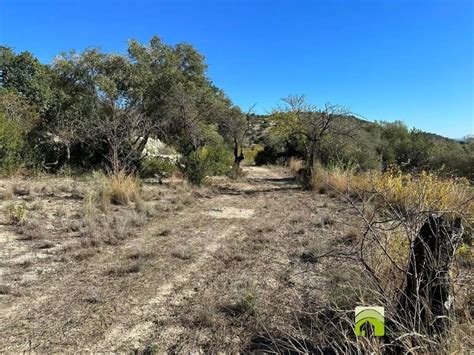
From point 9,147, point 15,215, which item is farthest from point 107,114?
point 15,215

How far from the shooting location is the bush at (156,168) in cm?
1333

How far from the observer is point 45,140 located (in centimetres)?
1329

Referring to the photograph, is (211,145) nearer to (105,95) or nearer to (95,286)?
(105,95)

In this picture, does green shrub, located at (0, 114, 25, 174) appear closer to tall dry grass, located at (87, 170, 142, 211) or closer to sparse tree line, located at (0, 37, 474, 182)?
sparse tree line, located at (0, 37, 474, 182)

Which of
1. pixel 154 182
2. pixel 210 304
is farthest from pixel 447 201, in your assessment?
pixel 154 182

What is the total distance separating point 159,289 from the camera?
13.0 ft

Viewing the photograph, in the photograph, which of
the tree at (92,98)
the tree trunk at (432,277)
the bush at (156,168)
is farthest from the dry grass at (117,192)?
the tree trunk at (432,277)

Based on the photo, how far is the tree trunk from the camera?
2454mm

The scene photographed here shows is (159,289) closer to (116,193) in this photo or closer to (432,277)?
(432,277)

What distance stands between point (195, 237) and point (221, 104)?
11626 millimetres

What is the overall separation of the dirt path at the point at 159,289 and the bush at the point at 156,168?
643 cm

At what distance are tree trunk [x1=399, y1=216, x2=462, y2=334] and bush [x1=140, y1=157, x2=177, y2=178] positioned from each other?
11541 millimetres

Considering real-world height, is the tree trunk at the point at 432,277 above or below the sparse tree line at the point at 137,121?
below

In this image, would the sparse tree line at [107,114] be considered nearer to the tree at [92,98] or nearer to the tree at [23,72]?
the tree at [92,98]
